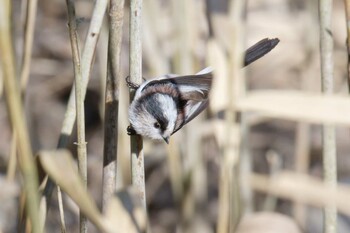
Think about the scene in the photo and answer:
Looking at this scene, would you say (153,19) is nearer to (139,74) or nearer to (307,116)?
(139,74)

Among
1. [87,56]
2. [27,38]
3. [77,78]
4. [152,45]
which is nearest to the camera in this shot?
[77,78]

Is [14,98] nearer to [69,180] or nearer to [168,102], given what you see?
[69,180]

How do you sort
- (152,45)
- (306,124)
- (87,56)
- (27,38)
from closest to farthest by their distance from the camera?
(87,56)
(27,38)
(152,45)
(306,124)

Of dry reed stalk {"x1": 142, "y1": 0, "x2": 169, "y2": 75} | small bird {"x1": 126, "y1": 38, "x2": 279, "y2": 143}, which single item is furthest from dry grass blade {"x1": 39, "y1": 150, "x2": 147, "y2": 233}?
dry reed stalk {"x1": 142, "y1": 0, "x2": 169, "y2": 75}

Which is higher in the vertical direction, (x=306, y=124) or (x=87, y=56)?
(x=87, y=56)

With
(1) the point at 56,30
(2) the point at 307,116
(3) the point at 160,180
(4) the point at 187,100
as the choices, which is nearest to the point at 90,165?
(3) the point at 160,180

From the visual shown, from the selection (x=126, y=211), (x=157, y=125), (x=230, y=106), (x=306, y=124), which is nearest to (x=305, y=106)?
(x=230, y=106)

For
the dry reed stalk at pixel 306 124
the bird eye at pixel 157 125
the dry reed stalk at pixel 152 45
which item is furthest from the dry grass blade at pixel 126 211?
the dry reed stalk at pixel 306 124

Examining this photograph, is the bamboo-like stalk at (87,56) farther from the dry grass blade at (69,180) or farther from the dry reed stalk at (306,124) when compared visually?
the dry reed stalk at (306,124)
